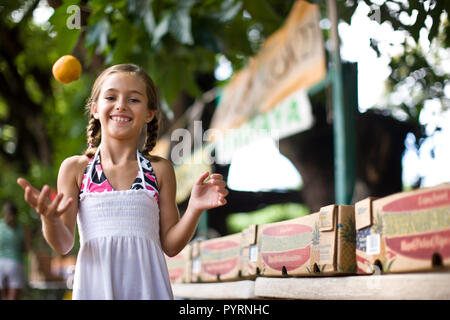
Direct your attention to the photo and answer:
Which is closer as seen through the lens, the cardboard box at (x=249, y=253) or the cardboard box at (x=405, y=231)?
the cardboard box at (x=405, y=231)

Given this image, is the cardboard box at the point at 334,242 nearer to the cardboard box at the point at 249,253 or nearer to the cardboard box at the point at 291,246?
the cardboard box at the point at 291,246

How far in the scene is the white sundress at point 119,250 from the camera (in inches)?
44.9

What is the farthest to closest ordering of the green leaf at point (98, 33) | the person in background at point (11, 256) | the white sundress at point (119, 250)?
the person in background at point (11, 256)
the green leaf at point (98, 33)
the white sundress at point (119, 250)

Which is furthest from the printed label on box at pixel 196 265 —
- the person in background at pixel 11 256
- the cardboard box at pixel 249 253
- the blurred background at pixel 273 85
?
the person in background at pixel 11 256

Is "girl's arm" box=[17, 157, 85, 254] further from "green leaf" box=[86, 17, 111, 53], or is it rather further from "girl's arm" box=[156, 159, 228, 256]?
"green leaf" box=[86, 17, 111, 53]

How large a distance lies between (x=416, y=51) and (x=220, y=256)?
1111mm

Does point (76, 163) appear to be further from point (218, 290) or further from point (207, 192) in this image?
point (218, 290)

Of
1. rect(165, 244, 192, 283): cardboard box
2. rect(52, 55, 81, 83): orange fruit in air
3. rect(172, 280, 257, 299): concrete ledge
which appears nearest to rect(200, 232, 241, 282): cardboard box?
rect(172, 280, 257, 299): concrete ledge

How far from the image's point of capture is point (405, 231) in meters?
1.18

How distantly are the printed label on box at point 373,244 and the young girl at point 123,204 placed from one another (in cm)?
36

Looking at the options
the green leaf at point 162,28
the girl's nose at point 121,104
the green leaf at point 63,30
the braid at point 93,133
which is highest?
the green leaf at point 162,28
